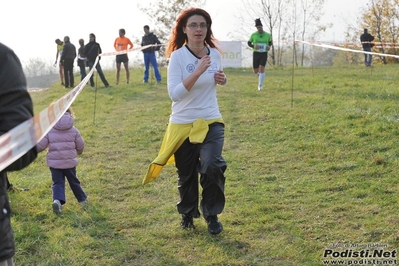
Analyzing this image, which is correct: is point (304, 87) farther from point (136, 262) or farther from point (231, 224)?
point (136, 262)

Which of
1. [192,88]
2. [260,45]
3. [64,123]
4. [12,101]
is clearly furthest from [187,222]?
[260,45]

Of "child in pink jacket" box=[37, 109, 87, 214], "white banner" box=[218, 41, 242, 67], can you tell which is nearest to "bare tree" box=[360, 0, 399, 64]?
"white banner" box=[218, 41, 242, 67]

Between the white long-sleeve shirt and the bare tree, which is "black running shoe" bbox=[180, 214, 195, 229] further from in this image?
the bare tree

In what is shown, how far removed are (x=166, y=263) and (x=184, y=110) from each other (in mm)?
1309

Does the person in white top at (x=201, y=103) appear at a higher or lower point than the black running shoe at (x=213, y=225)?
higher

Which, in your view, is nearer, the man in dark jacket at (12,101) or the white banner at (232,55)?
the man in dark jacket at (12,101)

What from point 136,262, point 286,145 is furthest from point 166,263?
point 286,145

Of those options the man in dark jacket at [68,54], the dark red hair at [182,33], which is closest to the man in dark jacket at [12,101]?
the dark red hair at [182,33]

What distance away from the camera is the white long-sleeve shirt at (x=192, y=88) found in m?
4.59

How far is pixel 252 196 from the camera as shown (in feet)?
19.7

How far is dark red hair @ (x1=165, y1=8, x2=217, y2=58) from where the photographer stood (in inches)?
185

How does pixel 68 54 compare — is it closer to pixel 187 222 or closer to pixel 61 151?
pixel 61 151

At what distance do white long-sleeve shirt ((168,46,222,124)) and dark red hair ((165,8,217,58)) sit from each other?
20cm

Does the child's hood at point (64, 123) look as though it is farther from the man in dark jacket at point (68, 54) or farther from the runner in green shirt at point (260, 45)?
the man in dark jacket at point (68, 54)
